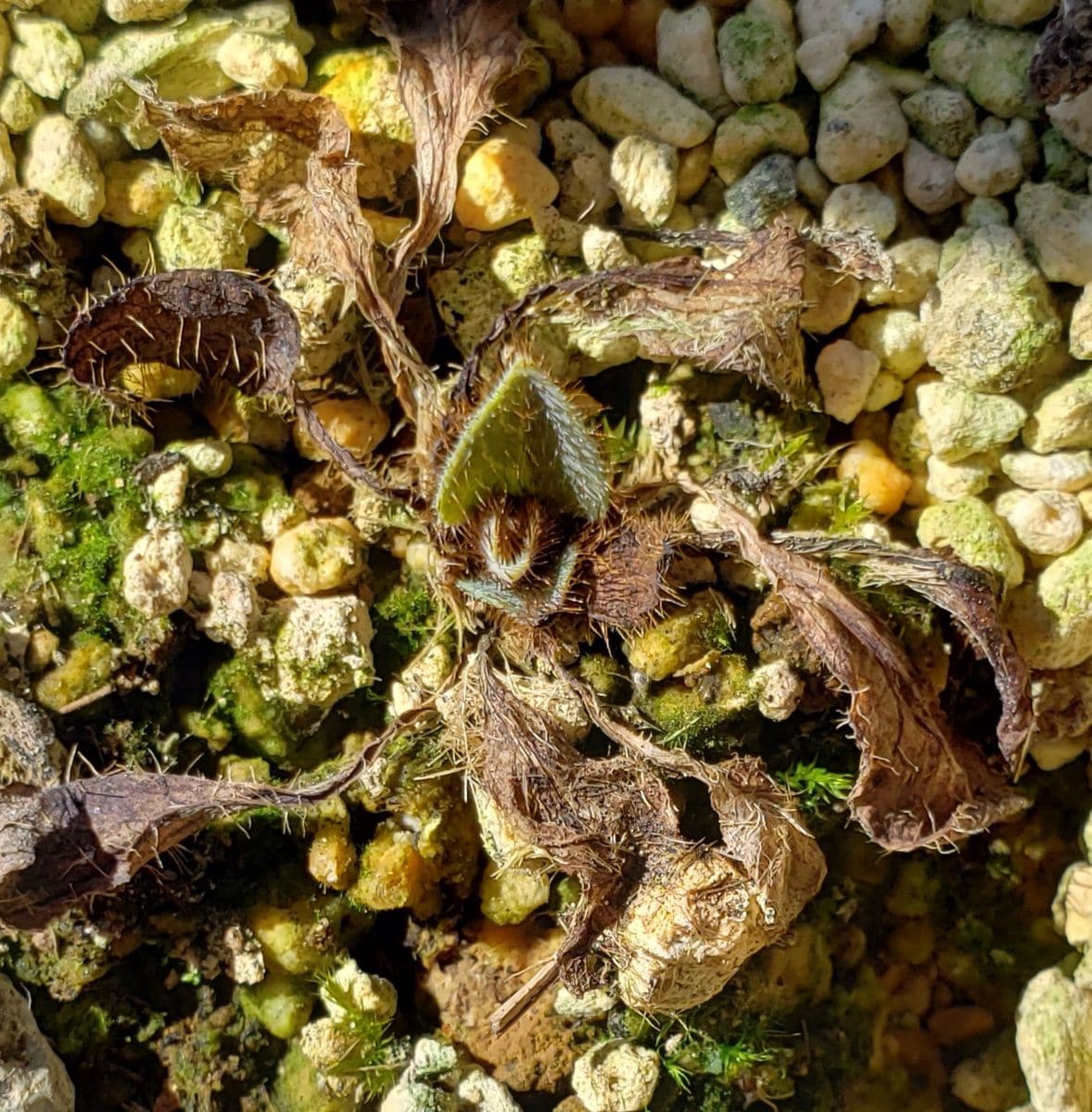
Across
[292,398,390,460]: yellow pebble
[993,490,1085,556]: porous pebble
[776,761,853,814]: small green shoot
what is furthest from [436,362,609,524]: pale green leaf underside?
[993,490,1085,556]: porous pebble

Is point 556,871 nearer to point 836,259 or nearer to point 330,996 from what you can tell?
point 330,996

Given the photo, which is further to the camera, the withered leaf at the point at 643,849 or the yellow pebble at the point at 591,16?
the yellow pebble at the point at 591,16

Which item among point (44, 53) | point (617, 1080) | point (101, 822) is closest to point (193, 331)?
point (44, 53)

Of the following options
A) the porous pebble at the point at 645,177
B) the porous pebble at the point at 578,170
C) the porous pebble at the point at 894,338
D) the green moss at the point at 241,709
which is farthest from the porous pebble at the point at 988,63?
the green moss at the point at 241,709

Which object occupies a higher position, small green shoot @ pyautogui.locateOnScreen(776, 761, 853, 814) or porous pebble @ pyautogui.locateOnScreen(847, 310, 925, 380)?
porous pebble @ pyautogui.locateOnScreen(847, 310, 925, 380)

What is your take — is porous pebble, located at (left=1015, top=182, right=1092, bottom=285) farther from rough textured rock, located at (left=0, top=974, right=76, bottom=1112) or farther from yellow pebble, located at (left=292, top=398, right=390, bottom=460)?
rough textured rock, located at (left=0, top=974, right=76, bottom=1112)

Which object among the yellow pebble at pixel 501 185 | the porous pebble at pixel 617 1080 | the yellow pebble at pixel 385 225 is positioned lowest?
the porous pebble at pixel 617 1080

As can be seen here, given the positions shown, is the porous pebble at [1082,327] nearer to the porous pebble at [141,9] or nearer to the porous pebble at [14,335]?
the porous pebble at [141,9]
